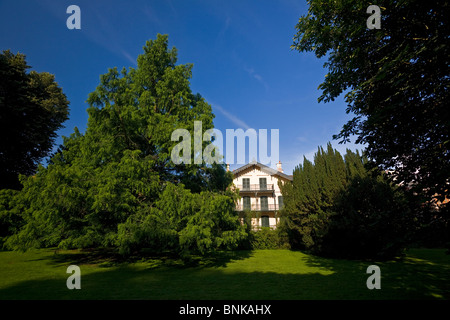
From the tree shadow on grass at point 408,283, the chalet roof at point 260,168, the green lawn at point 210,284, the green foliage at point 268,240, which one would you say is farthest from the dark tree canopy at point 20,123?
the tree shadow on grass at point 408,283

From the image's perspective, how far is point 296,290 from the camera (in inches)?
274

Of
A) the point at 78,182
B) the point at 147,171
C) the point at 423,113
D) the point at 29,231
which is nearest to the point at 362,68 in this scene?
the point at 423,113

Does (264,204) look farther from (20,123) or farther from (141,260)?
(20,123)

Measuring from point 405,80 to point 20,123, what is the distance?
90.5 feet

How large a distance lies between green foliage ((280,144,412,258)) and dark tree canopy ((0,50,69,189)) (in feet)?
81.1

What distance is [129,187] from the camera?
32.7 ft

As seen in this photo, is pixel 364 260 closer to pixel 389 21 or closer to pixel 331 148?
pixel 331 148

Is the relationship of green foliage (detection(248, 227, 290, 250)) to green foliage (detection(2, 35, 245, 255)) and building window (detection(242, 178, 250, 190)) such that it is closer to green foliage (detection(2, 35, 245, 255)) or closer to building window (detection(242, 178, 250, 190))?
green foliage (detection(2, 35, 245, 255))

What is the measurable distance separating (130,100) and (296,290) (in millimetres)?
11932

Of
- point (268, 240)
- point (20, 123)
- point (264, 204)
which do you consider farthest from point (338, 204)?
point (20, 123)

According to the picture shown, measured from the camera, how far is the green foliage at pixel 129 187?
9.15 meters

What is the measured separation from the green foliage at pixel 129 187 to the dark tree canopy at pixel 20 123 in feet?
40.2

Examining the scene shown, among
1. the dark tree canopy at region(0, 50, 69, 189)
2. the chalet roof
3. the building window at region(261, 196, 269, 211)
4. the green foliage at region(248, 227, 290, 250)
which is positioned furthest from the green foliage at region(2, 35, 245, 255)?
the building window at region(261, 196, 269, 211)

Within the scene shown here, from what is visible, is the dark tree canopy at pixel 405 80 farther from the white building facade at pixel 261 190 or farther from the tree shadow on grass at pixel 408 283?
the white building facade at pixel 261 190
